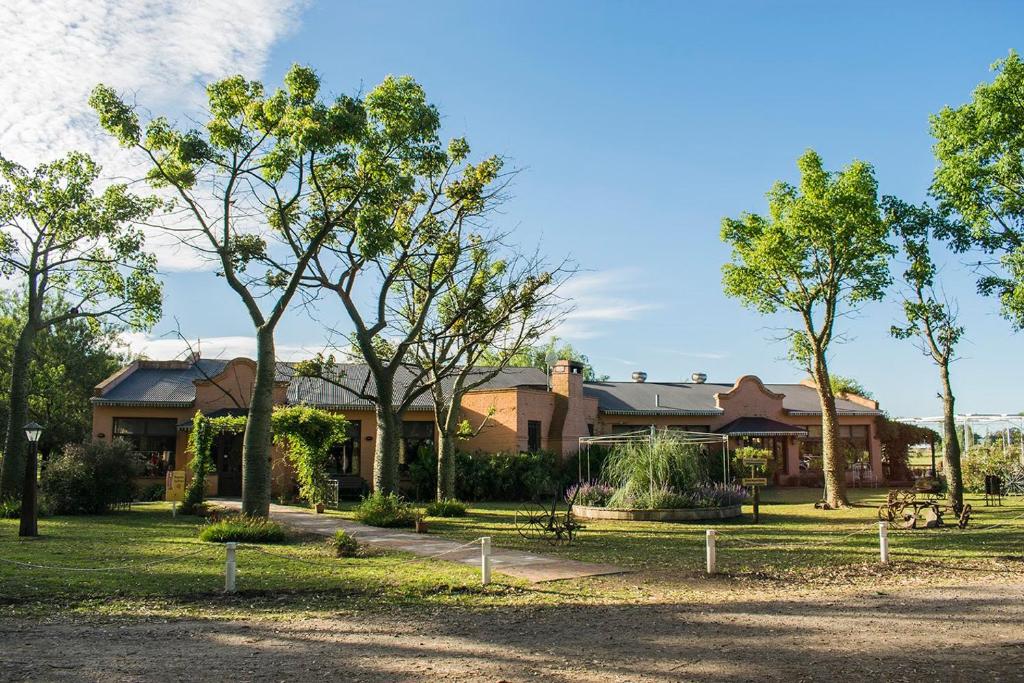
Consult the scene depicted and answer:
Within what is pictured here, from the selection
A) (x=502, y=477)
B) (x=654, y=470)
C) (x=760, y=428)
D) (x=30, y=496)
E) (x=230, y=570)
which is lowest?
(x=230, y=570)

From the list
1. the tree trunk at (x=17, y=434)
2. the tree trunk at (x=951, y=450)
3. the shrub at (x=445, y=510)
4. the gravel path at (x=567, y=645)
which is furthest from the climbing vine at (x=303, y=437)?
the tree trunk at (x=951, y=450)

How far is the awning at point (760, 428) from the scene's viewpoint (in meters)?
35.9

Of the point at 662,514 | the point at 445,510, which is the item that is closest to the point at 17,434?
the point at 445,510

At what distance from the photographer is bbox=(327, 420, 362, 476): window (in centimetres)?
3223

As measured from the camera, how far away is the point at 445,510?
21891 millimetres

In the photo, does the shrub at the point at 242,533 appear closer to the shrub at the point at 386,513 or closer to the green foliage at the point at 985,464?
the shrub at the point at 386,513

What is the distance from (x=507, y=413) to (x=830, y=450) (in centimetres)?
1250

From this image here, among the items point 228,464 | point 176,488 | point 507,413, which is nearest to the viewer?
point 176,488

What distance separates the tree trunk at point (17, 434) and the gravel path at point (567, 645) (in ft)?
54.4

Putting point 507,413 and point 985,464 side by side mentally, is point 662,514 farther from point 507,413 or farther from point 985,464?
point 985,464

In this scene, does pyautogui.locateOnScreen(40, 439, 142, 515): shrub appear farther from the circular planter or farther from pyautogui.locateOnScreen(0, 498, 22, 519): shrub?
the circular planter

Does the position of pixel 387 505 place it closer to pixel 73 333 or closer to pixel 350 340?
pixel 350 340

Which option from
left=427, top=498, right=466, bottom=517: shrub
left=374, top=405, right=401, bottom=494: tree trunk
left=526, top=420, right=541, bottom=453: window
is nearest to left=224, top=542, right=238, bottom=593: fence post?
left=374, top=405, right=401, bottom=494: tree trunk

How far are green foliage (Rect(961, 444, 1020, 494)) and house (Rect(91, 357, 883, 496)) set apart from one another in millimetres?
7184
